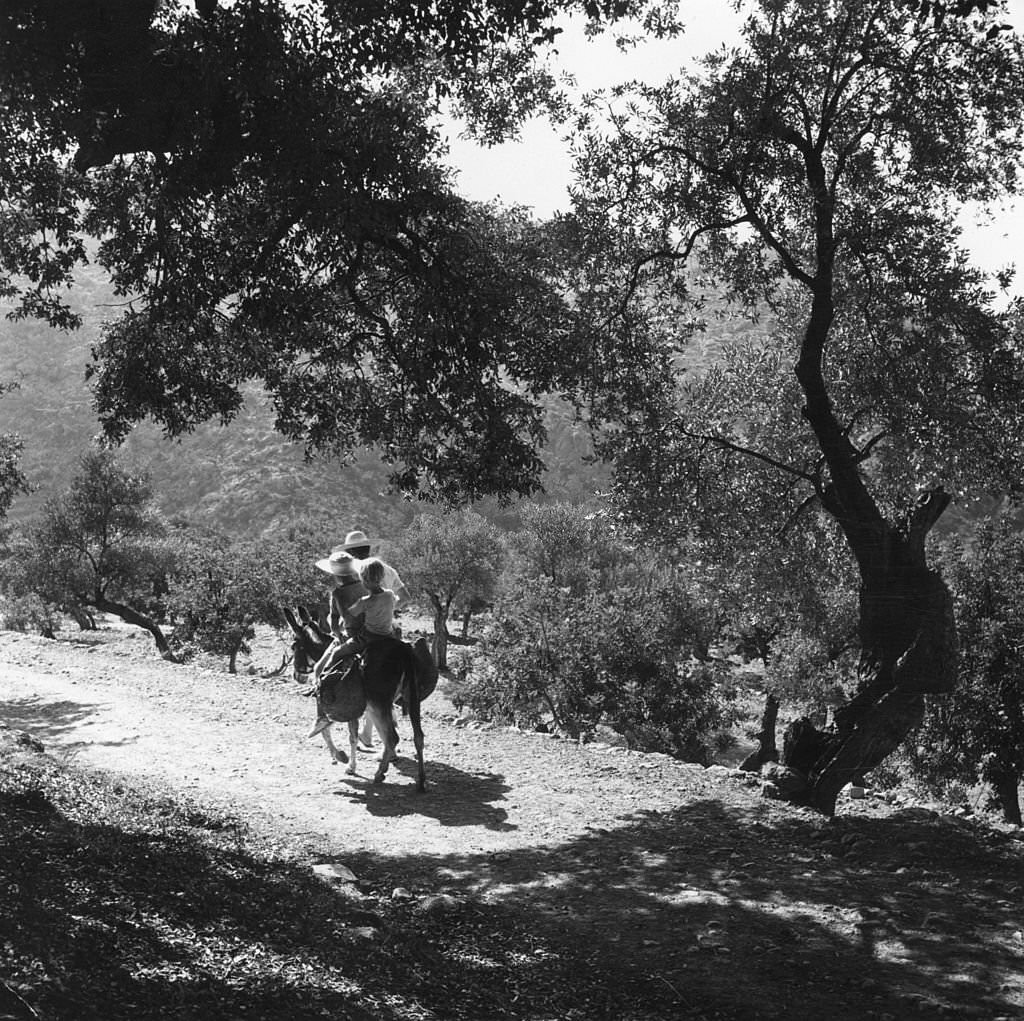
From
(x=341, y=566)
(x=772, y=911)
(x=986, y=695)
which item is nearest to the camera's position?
(x=772, y=911)

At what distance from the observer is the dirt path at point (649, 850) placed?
583 cm

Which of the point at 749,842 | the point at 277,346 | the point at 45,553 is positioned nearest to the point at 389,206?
the point at 277,346

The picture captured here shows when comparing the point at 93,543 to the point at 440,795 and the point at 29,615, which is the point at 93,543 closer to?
the point at 29,615

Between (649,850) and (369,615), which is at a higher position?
(369,615)

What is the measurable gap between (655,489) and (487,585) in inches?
1824

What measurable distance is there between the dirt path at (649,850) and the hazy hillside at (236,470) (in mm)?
103221

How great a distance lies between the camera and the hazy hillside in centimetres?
13225

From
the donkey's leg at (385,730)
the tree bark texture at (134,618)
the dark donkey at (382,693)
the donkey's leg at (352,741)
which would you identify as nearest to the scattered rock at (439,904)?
the dark donkey at (382,693)

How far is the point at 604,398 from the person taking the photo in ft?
37.4

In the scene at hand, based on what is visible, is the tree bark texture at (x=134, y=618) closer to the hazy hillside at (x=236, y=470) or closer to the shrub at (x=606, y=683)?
the shrub at (x=606, y=683)

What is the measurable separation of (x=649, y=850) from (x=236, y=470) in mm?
144276

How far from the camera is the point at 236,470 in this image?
5753 inches

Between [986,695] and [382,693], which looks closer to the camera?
[382,693]

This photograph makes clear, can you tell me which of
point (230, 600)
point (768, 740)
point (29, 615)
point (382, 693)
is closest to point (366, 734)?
point (382, 693)
